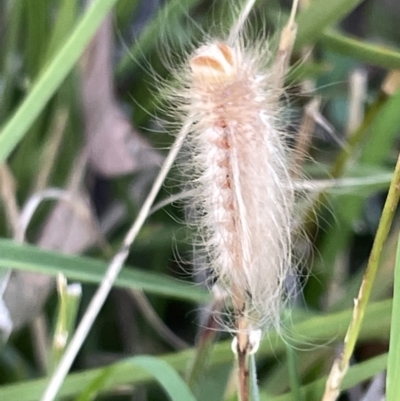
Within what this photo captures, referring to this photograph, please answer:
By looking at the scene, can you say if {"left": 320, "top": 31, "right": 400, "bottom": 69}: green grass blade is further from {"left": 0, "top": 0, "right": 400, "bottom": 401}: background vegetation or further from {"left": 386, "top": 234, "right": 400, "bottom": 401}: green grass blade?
{"left": 386, "top": 234, "right": 400, "bottom": 401}: green grass blade

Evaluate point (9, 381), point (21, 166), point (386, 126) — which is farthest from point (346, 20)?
point (9, 381)

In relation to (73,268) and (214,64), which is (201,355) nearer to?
(73,268)

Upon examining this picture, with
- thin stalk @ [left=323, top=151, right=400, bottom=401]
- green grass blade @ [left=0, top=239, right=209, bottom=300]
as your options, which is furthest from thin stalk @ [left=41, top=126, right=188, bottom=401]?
thin stalk @ [left=323, top=151, right=400, bottom=401]

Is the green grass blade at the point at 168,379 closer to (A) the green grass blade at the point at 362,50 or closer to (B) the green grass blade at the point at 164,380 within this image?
(B) the green grass blade at the point at 164,380

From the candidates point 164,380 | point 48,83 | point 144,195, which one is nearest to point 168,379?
point 164,380

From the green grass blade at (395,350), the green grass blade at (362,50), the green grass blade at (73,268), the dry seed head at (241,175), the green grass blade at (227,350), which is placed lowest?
the green grass blade at (227,350)

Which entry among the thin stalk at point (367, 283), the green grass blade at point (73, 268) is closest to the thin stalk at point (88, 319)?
the green grass blade at point (73, 268)

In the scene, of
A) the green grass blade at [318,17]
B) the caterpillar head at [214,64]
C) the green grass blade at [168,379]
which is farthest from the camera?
the green grass blade at [318,17]
